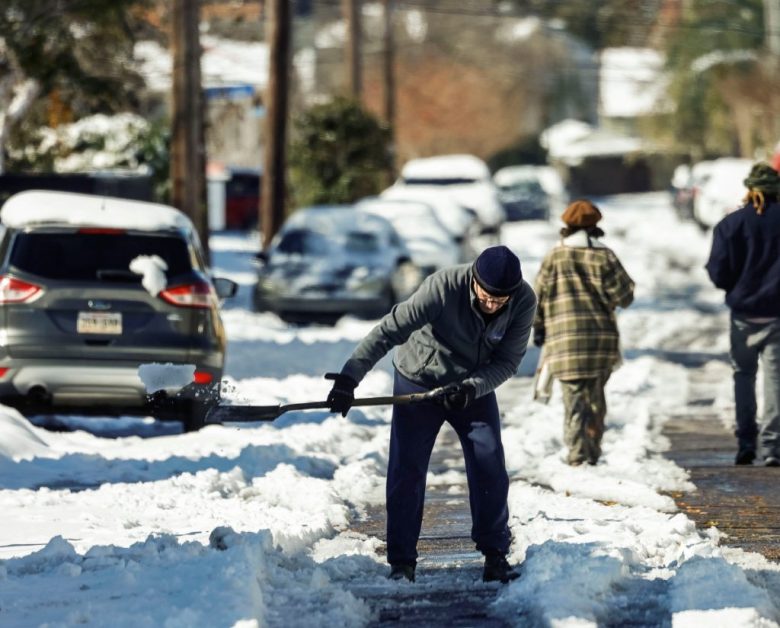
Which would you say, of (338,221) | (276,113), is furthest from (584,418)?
(276,113)

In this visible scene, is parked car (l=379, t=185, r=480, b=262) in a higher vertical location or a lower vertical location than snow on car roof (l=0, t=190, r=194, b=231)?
lower

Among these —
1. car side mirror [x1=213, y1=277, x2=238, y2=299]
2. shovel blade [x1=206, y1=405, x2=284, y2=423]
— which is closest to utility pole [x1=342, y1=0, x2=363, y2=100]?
car side mirror [x1=213, y1=277, x2=238, y2=299]

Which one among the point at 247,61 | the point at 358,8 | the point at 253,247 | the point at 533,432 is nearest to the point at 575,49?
the point at 247,61

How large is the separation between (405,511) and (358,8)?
3713 cm

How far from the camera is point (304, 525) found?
29.7 ft

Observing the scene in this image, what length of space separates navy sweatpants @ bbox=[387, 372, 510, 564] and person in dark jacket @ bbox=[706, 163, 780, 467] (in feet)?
12.4

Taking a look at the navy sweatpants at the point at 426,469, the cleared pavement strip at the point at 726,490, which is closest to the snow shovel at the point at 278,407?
the navy sweatpants at the point at 426,469

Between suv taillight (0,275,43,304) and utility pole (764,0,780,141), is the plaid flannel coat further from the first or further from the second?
utility pole (764,0,780,141)

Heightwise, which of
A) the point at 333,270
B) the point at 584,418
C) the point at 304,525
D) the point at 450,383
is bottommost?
the point at 304,525

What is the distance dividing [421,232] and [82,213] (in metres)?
13.6

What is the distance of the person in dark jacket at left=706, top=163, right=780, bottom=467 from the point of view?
11352 mm

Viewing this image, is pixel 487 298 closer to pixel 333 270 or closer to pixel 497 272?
pixel 497 272

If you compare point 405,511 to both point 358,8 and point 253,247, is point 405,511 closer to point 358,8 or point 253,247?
point 253,247

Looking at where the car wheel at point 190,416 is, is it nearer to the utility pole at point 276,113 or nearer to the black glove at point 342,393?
the black glove at point 342,393
